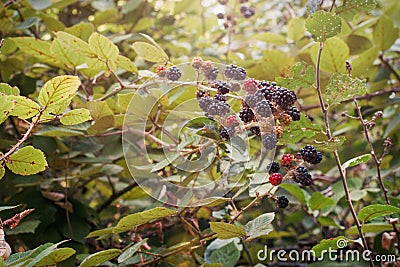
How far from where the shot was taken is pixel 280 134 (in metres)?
0.79

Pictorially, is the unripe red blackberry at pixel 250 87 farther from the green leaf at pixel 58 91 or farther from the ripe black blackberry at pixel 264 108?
the green leaf at pixel 58 91

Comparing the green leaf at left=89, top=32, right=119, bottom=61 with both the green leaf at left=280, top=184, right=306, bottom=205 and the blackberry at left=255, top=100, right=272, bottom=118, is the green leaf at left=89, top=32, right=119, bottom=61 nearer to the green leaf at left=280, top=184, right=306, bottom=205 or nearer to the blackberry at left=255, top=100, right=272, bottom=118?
the blackberry at left=255, top=100, right=272, bottom=118

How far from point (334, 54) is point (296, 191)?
0.34m

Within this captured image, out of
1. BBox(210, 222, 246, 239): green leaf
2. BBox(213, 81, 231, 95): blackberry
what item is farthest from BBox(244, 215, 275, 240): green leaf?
BBox(213, 81, 231, 95): blackberry

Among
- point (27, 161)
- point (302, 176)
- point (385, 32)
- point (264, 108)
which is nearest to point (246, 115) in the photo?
point (264, 108)

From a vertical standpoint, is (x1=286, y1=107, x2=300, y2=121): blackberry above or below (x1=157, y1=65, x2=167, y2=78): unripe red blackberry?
below

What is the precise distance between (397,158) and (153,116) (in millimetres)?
700

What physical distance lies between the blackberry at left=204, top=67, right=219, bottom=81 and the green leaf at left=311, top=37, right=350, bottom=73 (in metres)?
0.36

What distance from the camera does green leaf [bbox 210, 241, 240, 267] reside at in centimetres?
104

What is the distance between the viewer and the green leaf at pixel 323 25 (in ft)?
2.70

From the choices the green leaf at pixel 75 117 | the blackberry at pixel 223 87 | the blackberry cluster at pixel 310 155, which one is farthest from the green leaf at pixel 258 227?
the green leaf at pixel 75 117

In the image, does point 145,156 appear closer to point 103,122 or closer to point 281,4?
point 103,122

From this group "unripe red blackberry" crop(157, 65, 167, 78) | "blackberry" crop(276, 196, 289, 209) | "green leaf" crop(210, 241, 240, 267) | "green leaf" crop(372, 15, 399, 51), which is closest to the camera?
"blackberry" crop(276, 196, 289, 209)

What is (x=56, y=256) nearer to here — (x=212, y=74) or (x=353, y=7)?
(x=212, y=74)
